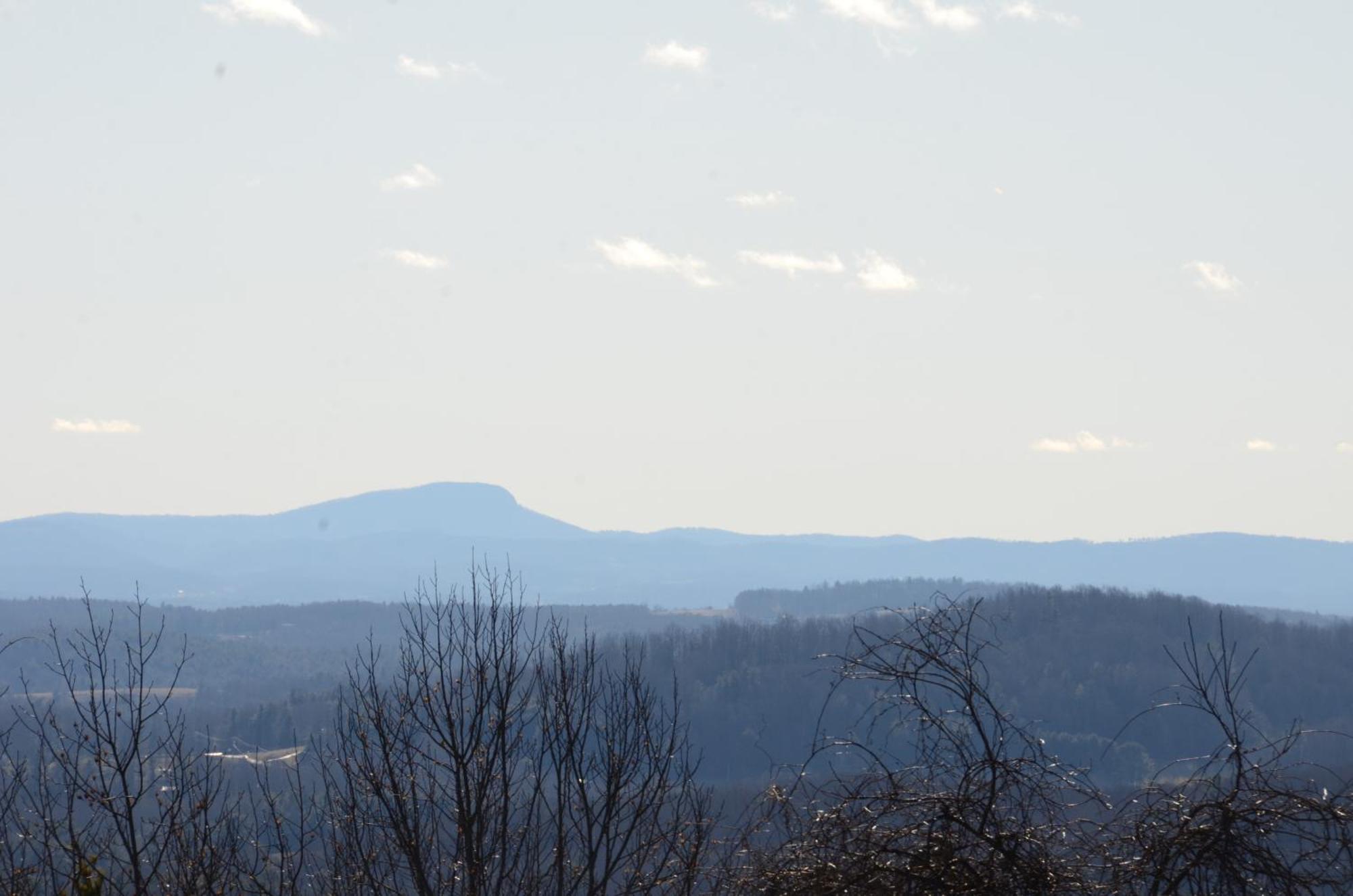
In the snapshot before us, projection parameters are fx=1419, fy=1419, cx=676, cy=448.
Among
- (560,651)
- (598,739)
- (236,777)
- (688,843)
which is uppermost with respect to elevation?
(560,651)

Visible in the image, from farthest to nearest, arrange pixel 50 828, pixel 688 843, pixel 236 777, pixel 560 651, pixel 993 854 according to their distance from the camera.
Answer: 1. pixel 236 777
2. pixel 688 843
3. pixel 560 651
4. pixel 50 828
5. pixel 993 854

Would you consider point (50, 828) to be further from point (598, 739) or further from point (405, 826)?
point (598, 739)

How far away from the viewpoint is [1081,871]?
9.72 m

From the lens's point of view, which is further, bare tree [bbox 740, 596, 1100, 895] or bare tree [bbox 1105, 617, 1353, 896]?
bare tree [bbox 740, 596, 1100, 895]

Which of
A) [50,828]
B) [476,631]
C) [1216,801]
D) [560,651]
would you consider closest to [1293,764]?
[1216,801]

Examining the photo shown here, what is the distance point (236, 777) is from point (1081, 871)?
203 metres

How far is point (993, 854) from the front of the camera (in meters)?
9.68

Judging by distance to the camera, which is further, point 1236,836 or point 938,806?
point 938,806

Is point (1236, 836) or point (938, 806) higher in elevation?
point (938, 806)

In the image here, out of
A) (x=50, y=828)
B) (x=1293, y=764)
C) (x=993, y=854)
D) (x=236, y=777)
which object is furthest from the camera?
(x=236, y=777)

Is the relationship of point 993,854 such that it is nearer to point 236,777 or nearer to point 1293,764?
point 1293,764

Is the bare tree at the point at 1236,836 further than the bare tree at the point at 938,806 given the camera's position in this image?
No

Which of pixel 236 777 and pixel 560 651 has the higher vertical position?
pixel 560 651

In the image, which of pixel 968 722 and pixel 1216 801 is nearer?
pixel 1216 801
